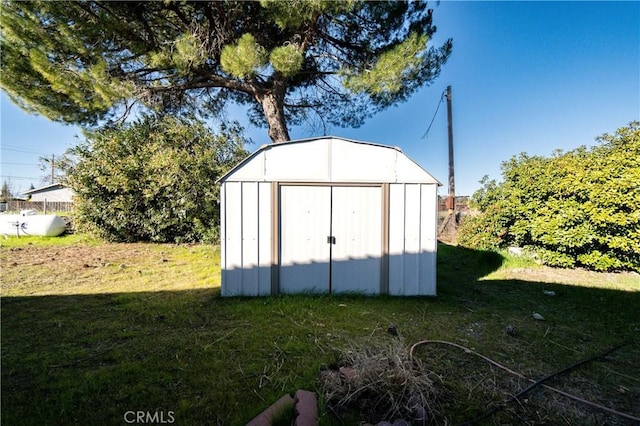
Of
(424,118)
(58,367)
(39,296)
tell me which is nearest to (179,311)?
(58,367)

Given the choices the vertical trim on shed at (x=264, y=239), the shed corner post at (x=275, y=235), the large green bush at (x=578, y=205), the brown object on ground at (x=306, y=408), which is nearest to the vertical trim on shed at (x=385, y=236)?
the shed corner post at (x=275, y=235)

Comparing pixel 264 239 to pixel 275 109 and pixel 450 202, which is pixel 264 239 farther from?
pixel 450 202

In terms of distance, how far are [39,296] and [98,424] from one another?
347 cm

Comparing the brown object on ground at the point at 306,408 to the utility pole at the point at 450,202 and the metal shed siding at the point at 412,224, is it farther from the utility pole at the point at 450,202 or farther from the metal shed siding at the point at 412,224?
the utility pole at the point at 450,202

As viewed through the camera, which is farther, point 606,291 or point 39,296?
point 606,291

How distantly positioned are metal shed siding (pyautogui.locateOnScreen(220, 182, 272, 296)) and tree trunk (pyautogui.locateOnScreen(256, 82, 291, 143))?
3.90m

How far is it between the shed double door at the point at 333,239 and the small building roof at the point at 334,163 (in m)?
0.19

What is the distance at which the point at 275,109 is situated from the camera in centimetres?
714

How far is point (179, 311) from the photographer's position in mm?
3314

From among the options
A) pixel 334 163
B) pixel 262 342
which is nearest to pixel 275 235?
pixel 334 163

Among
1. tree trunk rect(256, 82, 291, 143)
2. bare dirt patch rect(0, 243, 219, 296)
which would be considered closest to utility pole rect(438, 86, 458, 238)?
tree trunk rect(256, 82, 291, 143)

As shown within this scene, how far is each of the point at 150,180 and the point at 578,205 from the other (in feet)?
33.3

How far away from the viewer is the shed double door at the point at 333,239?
3.81m

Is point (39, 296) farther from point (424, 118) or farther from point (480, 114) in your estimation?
point (480, 114)
